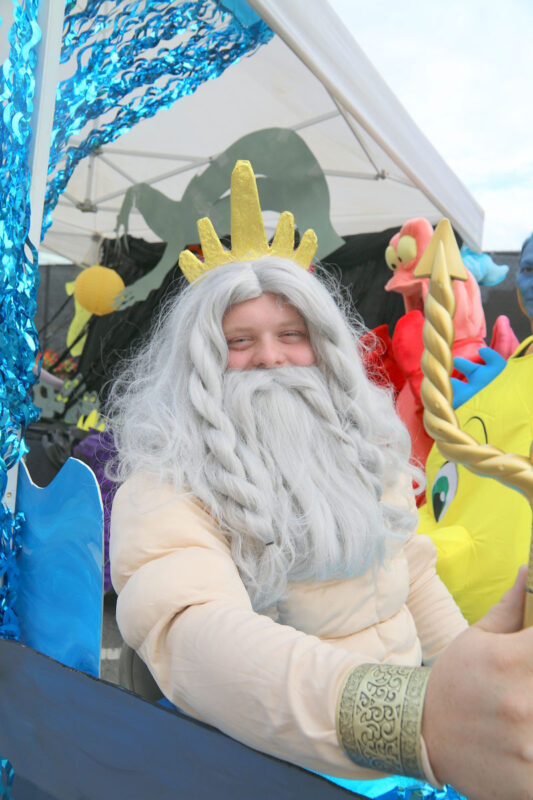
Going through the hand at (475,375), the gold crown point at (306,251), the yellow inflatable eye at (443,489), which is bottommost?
the yellow inflatable eye at (443,489)

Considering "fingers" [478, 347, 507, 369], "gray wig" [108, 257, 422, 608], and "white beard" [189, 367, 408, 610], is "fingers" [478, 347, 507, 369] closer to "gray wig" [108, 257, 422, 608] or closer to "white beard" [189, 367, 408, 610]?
"gray wig" [108, 257, 422, 608]

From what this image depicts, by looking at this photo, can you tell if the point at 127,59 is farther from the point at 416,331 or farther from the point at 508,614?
the point at 416,331

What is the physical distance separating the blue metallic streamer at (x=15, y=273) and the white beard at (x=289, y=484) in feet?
1.07

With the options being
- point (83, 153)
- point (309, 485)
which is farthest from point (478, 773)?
point (83, 153)

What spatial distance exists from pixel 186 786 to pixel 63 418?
4819 millimetres

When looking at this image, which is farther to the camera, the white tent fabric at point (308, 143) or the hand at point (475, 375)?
the white tent fabric at point (308, 143)

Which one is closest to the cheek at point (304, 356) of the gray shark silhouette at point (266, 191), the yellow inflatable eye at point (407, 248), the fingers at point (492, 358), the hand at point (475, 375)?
the hand at point (475, 375)

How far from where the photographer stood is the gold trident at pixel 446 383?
422 millimetres

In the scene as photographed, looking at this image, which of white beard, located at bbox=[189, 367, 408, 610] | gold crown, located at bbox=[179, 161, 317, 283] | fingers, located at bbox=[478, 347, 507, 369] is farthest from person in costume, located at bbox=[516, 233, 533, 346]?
white beard, located at bbox=[189, 367, 408, 610]

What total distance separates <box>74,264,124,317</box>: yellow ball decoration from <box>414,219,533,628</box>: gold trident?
4391mm

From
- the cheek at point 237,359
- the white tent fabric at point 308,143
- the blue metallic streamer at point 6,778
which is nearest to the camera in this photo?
the blue metallic streamer at point 6,778

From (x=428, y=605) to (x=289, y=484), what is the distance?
45 centimetres

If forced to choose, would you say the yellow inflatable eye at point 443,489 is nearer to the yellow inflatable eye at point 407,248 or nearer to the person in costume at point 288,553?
the person in costume at point 288,553

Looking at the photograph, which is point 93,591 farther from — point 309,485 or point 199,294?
point 199,294
